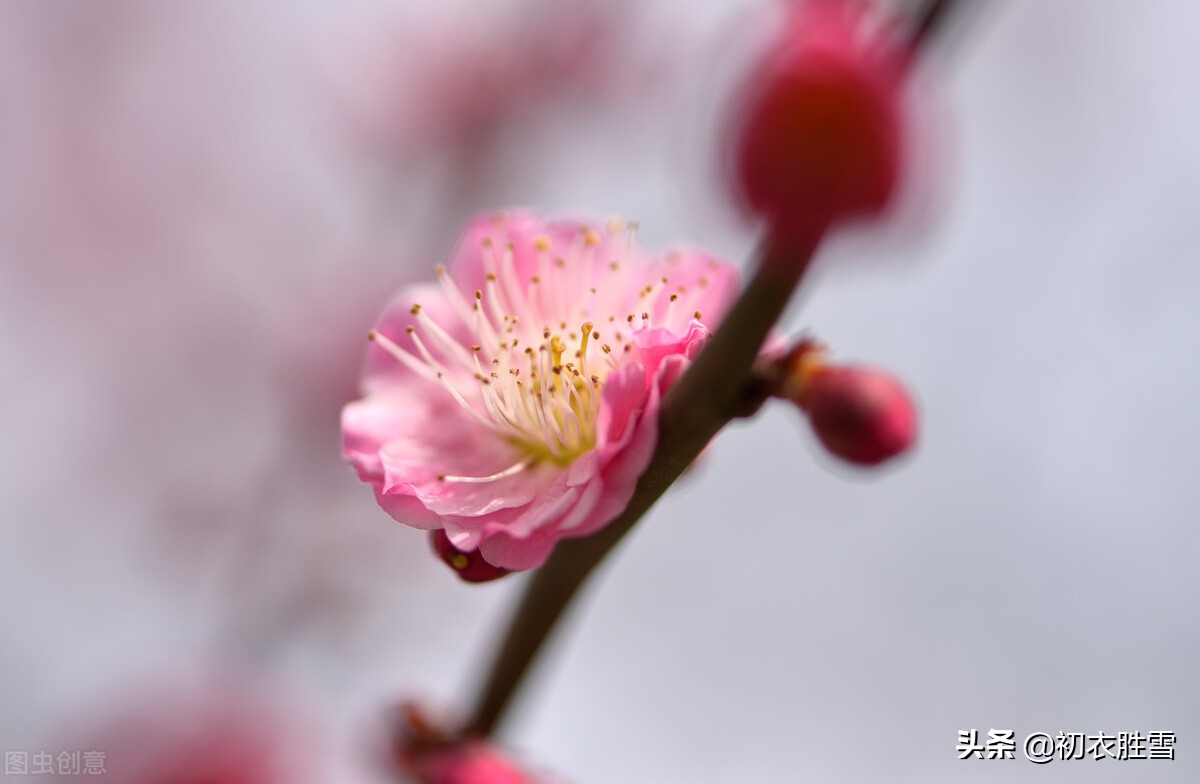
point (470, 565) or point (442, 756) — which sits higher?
point (470, 565)

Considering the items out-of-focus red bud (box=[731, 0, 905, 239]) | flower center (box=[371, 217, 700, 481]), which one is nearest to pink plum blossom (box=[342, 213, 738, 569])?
flower center (box=[371, 217, 700, 481])

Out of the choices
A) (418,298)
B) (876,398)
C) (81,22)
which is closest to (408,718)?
(418,298)

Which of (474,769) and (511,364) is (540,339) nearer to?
(511,364)

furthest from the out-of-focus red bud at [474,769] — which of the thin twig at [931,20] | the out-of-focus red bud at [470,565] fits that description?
the thin twig at [931,20]

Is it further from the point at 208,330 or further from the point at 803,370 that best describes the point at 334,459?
the point at 803,370

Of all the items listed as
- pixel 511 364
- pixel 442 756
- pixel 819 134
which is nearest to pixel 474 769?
pixel 442 756
